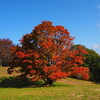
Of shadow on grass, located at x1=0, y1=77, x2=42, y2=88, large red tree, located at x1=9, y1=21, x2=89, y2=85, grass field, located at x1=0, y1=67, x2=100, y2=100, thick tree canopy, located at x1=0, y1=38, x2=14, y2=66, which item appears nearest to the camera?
grass field, located at x1=0, y1=67, x2=100, y2=100

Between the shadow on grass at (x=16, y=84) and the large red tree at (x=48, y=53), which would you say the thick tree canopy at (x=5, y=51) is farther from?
the large red tree at (x=48, y=53)

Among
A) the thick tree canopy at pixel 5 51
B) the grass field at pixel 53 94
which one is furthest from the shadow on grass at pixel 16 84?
the thick tree canopy at pixel 5 51

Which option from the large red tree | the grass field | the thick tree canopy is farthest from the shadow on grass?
the thick tree canopy

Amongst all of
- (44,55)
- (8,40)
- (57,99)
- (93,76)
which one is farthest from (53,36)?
(8,40)

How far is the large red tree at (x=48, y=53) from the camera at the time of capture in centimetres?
2203

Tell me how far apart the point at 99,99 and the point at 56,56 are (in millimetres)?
12634

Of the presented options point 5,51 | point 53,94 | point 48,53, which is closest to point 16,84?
point 48,53

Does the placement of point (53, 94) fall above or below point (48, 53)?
below

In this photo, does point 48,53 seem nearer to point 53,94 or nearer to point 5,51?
point 53,94

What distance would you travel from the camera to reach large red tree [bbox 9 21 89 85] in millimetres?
22031

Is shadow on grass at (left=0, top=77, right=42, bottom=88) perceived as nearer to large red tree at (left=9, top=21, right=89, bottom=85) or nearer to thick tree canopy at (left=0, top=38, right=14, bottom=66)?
large red tree at (left=9, top=21, right=89, bottom=85)

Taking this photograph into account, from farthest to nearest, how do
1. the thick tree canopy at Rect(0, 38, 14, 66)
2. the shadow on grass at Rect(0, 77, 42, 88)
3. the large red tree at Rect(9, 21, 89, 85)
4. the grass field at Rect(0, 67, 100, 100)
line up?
the thick tree canopy at Rect(0, 38, 14, 66) < the shadow on grass at Rect(0, 77, 42, 88) < the large red tree at Rect(9, 21, 89, 85) < the grass field at Rect(0, 67, 100, 100)

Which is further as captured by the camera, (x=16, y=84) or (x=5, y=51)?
(x=5, y=51)

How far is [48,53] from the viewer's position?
22.8 meters
